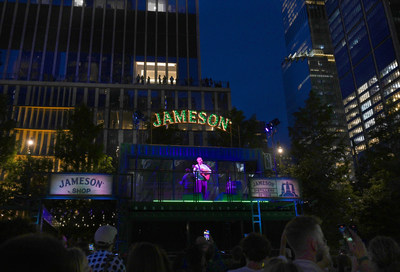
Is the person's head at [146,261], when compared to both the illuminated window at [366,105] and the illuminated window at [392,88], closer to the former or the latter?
the illuminated window at [392,88]

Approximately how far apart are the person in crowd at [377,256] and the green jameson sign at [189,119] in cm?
2008

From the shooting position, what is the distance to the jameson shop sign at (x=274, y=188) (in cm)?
A: 1630

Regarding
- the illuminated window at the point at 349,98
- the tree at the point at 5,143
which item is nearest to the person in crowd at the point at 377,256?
the tree at the point at 5,143

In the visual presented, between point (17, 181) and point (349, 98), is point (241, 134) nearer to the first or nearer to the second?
point (17, 181)

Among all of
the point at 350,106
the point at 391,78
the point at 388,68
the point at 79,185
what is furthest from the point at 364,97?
the point at 79,185

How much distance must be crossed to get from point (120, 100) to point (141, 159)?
32.6 m

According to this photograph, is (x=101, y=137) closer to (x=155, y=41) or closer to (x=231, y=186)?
(x=155, y=41)

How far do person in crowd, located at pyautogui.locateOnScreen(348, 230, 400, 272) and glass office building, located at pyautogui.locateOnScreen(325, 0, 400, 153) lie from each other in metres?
116

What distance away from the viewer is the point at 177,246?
18250 mm

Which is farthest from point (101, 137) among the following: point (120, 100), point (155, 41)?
point (155, 41)

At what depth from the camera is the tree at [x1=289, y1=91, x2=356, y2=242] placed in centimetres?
2355

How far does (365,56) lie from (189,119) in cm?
12153

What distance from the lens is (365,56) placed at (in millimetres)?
121125

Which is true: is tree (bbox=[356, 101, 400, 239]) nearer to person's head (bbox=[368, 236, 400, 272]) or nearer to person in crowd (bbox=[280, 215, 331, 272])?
person's head (bbox=[368, 236, 400, 272])
